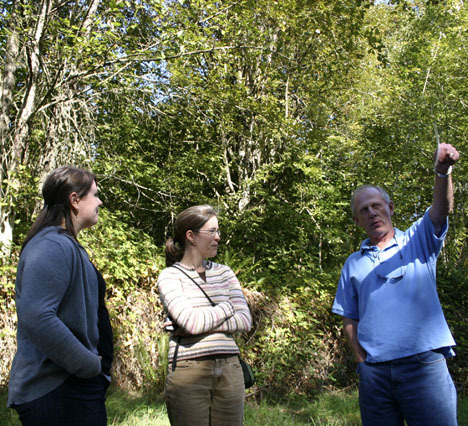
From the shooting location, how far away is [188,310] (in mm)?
Answer: 2432

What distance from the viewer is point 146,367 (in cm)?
569

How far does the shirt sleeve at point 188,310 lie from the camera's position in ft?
→ 7.87

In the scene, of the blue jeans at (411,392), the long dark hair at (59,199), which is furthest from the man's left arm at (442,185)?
the long dark hair at (59,199)

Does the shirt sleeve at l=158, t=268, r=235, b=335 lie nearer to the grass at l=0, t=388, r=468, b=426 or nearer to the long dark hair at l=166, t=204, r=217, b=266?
the long dark hair at l=166, t=204, r=217, b=266

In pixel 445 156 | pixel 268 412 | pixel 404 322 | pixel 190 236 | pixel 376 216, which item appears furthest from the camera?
pixel 268 412

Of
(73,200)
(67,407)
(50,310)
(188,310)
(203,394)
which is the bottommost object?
(203,394)

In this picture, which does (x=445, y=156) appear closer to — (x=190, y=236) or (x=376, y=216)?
(x=376, y=216)

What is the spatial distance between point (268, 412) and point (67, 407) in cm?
394

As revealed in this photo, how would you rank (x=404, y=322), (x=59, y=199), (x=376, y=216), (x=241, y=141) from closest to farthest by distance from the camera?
(x=59, y=199), (x=404, y=322), (x=376, y=216), (x=241, y=141)

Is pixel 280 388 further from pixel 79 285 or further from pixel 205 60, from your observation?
pixel 205 60

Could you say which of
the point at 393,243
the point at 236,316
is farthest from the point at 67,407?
the point at 393,243

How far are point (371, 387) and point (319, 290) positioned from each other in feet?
15.8

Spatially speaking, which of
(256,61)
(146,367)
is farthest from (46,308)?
(256,61)

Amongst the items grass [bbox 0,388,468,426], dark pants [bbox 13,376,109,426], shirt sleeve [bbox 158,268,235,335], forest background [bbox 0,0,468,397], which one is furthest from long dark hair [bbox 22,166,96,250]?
forest background [bbox 0,0,468,397]
